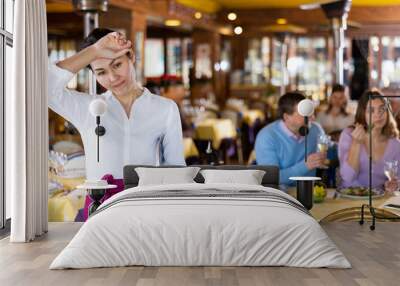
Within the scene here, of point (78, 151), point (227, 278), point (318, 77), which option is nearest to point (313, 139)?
point (78, 151)

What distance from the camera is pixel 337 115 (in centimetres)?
1061

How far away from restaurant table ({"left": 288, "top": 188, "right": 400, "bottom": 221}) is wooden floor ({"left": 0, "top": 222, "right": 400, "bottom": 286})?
1.73ft

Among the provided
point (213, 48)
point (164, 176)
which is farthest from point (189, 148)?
point (213, 48)

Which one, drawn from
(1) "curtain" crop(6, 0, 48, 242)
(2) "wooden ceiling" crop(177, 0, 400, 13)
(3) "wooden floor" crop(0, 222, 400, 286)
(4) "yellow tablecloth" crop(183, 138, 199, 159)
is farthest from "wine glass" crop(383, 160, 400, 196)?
(2) "wooden ceiling" crop(177, 0, 400, 13)

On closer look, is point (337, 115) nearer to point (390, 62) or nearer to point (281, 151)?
point (281, 151)

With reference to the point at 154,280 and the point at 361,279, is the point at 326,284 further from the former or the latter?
the point at 154,280

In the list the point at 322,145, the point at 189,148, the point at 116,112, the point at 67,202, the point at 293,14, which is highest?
the point at 293,14

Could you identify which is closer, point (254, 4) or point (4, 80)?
point (4, 80)

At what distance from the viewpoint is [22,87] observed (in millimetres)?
6105

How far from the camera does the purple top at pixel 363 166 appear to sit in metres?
6.91

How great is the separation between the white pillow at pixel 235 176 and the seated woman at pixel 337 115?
13.9ft

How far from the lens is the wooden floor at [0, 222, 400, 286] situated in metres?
4.62

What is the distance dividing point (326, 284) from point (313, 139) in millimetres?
2656

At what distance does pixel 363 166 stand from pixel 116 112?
2.07 metres
